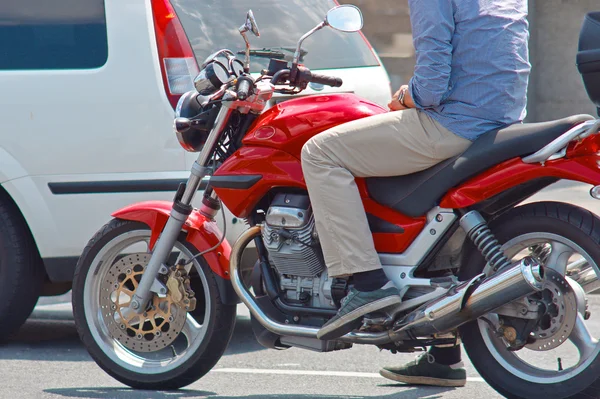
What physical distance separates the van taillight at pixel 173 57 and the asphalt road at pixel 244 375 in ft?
4.43

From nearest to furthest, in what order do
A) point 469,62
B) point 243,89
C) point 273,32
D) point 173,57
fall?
point 469,62 → point 243,89 → point 173,57 → point 273,32

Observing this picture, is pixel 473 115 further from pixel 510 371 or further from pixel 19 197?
pixel 19 197

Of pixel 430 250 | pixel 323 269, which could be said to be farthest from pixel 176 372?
pixel 430 250

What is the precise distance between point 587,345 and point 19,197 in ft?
9.88

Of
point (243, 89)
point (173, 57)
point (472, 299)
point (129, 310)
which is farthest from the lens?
point (173, 57)

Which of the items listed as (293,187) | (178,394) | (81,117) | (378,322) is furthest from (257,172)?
(81,117)

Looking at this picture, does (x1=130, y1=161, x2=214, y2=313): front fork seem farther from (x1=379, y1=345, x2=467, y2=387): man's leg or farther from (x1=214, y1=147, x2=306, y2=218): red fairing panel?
(x1=379, y1=345, x2=467, y2=387): man's leg

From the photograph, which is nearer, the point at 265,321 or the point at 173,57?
the point at 265,321

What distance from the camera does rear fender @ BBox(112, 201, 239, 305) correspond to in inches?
184

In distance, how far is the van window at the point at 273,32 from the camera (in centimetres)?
570

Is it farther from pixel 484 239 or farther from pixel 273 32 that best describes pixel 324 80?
pixel 273 32

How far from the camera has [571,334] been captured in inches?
154

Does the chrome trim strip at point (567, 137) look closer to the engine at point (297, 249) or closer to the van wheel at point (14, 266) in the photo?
the engine at point (297, 249)

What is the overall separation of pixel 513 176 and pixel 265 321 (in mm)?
1168
